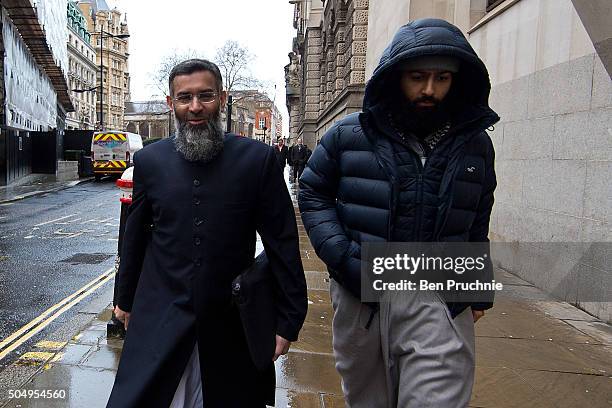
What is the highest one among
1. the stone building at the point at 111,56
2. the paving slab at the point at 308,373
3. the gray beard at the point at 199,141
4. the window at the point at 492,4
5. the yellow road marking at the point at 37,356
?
the stone building at the point at 111,56

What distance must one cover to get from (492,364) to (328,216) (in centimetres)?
228

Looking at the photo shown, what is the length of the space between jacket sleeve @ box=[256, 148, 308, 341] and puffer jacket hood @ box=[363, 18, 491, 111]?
1.87 feet

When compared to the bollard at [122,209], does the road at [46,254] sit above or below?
below

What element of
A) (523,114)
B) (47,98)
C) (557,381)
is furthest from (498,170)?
(47,98)

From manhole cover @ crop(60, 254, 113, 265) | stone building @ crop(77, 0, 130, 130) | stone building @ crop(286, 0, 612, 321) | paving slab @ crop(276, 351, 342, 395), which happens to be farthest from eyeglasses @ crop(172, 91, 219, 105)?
stone building @ crop(77, 0, 130, 130)

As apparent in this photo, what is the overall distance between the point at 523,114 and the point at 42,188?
17915 millimetres

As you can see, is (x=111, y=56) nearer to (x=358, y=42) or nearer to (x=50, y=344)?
(x=358, y=42)

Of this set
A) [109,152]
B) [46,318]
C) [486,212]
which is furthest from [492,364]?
[109,152]

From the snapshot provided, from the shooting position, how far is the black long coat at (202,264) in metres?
2.15

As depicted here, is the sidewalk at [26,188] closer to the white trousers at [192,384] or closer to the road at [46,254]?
the road at [46,254]

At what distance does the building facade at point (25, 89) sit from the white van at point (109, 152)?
296 cm

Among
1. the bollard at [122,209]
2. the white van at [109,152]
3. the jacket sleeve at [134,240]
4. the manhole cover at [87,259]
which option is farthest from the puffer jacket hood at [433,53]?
the white van at [109,152]

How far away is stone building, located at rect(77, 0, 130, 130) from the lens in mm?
108656

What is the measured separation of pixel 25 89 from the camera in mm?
26703
